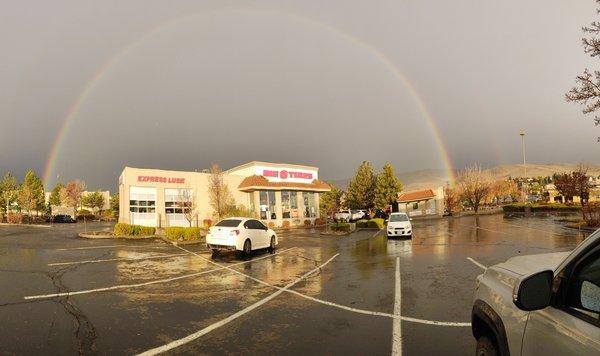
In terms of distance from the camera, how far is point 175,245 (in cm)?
2233

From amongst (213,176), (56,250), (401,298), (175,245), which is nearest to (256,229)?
(175,245)

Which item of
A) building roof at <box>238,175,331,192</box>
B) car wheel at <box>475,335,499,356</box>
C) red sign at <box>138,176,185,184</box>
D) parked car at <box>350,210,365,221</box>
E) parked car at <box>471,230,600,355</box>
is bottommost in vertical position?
parked car at <box>350,210,365,221</box>

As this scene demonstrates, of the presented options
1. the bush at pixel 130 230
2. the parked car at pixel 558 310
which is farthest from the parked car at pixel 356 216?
the parked car at pixel 558 310

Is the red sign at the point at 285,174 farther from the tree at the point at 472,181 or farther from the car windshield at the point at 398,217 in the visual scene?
the tree at the point at 472,181

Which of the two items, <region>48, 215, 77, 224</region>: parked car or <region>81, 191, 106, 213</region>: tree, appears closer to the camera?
<region>48, 215, 77, 224</region>: parked car

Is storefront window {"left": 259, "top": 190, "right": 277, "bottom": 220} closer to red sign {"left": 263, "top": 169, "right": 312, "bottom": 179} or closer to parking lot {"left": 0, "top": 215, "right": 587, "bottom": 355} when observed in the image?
red sign {"left": 263, "top": 169, "right": 312, "bottom": 179}

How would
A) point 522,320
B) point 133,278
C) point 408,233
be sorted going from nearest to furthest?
point 522,320, point 133,278, point 408,233

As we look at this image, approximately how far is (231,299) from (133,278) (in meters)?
4.04

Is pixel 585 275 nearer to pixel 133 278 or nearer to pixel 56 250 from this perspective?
pixel 133 278

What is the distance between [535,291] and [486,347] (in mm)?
1269

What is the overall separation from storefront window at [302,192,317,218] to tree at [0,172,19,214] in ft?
167

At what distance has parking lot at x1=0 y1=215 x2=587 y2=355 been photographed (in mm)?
5801

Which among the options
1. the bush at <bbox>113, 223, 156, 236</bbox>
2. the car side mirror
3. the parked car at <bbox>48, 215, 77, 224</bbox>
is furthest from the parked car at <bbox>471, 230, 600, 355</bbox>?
the parked car at <bbox>48, 215, 77, 224</bbox>

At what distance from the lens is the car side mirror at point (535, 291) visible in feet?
7.95
